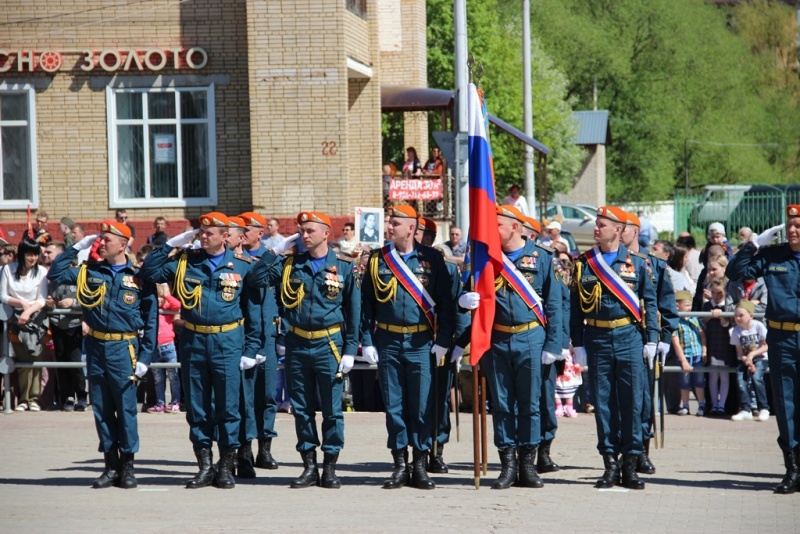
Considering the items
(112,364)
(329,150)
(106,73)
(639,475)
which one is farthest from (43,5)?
(639,475)

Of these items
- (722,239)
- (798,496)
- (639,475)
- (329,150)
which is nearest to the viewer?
(798,496)

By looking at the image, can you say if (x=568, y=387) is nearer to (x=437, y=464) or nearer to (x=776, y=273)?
(x=437, y=464)

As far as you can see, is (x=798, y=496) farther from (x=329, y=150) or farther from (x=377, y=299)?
(x=329, y=150)

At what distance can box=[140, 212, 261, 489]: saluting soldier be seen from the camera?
34.3 feet

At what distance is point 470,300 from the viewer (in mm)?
10258

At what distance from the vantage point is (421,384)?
10336mm

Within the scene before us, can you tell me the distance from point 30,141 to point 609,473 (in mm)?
16394

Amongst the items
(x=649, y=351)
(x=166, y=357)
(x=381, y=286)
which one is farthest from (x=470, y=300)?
(x=166, y=357)

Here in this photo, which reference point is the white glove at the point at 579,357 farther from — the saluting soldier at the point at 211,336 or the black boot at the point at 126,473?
the black boot at the point at 126,473

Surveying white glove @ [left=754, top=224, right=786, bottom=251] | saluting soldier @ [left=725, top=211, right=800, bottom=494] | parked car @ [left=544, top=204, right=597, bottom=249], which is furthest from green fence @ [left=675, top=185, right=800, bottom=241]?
saluting soldier @ [left=725, top=211, right=800, bottom=494]

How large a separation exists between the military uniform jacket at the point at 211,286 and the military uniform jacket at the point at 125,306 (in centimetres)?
17

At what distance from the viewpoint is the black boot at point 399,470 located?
10.4 metres

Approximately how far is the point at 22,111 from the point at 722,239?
13085mm

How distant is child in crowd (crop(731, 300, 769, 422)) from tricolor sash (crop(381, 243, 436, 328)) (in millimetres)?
5005
